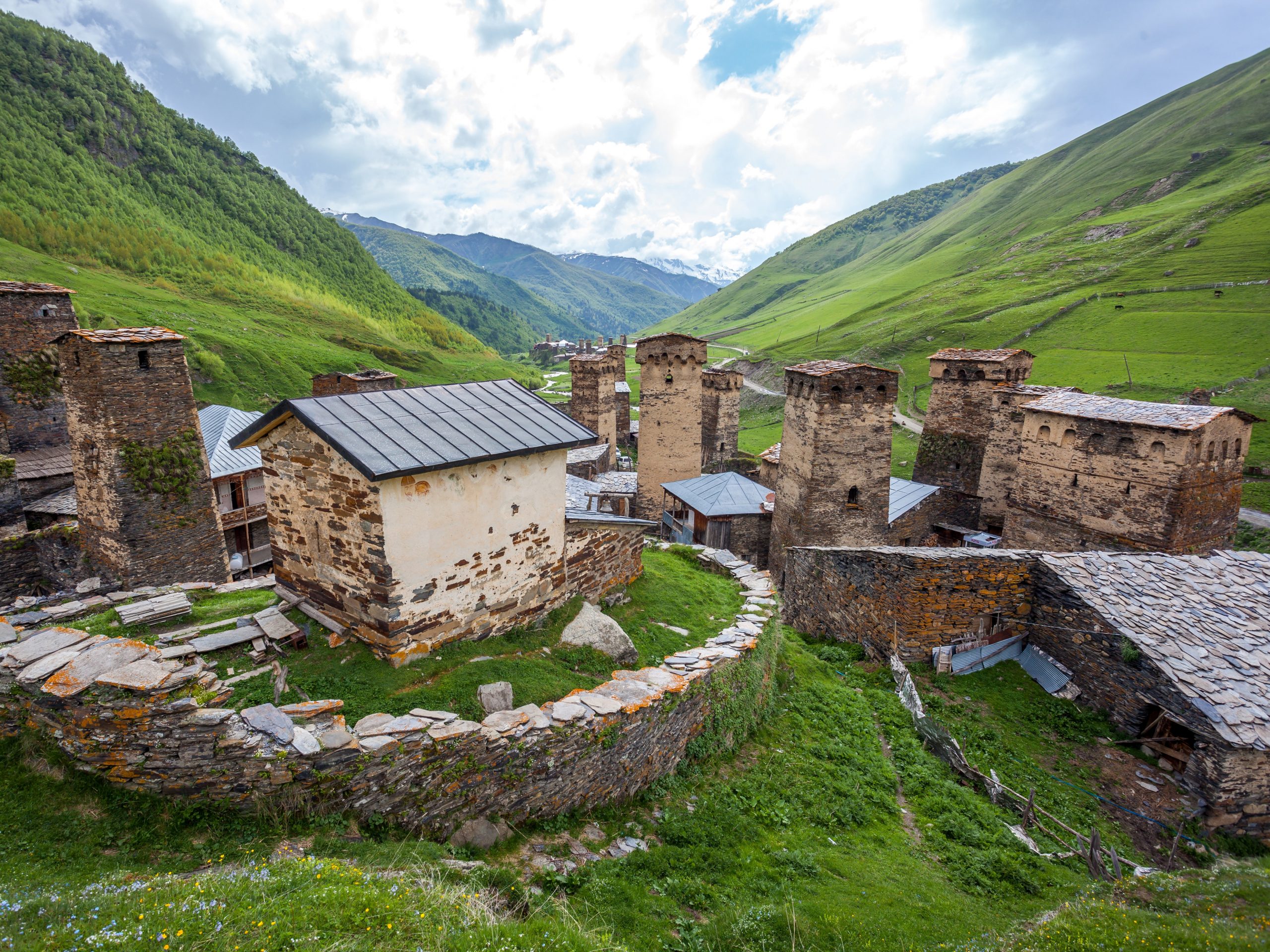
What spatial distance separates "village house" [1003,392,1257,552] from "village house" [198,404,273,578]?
26549 millimetres

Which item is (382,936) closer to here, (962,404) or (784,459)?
(784,459)

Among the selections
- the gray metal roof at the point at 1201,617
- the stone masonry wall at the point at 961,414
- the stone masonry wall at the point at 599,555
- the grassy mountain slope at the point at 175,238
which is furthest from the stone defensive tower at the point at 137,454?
the grassy mountain slope at the point at 175,238

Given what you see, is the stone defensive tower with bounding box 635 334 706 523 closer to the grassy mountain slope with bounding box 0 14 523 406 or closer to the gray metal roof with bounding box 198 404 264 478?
the gray metal roof with bounding box 198 404 264 478

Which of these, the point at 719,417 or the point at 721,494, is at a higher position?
the point at 719,417

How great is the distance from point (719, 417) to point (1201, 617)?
28.4 meters

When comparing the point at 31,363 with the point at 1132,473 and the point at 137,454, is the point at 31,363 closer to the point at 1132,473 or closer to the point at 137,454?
the point at 137,454

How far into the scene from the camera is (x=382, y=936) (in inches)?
175

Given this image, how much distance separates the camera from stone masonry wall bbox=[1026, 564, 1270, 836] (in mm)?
8914

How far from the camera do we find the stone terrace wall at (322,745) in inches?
225


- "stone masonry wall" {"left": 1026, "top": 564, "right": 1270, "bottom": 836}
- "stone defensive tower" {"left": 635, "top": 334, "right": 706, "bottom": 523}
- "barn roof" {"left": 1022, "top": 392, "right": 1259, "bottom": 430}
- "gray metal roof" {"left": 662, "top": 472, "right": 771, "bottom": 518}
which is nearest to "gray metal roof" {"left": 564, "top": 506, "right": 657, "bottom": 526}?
"stone masonry wall" {"left": 1026, "top": 564, "right": 1270, "bottom": 836}

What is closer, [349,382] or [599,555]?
[599,555]

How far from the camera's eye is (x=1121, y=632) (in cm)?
1070

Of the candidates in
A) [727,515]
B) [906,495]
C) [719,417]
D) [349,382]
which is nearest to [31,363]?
[349,382]

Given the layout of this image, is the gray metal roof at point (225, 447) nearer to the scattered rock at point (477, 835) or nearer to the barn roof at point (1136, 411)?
the scattered rock at point (477, 835)
